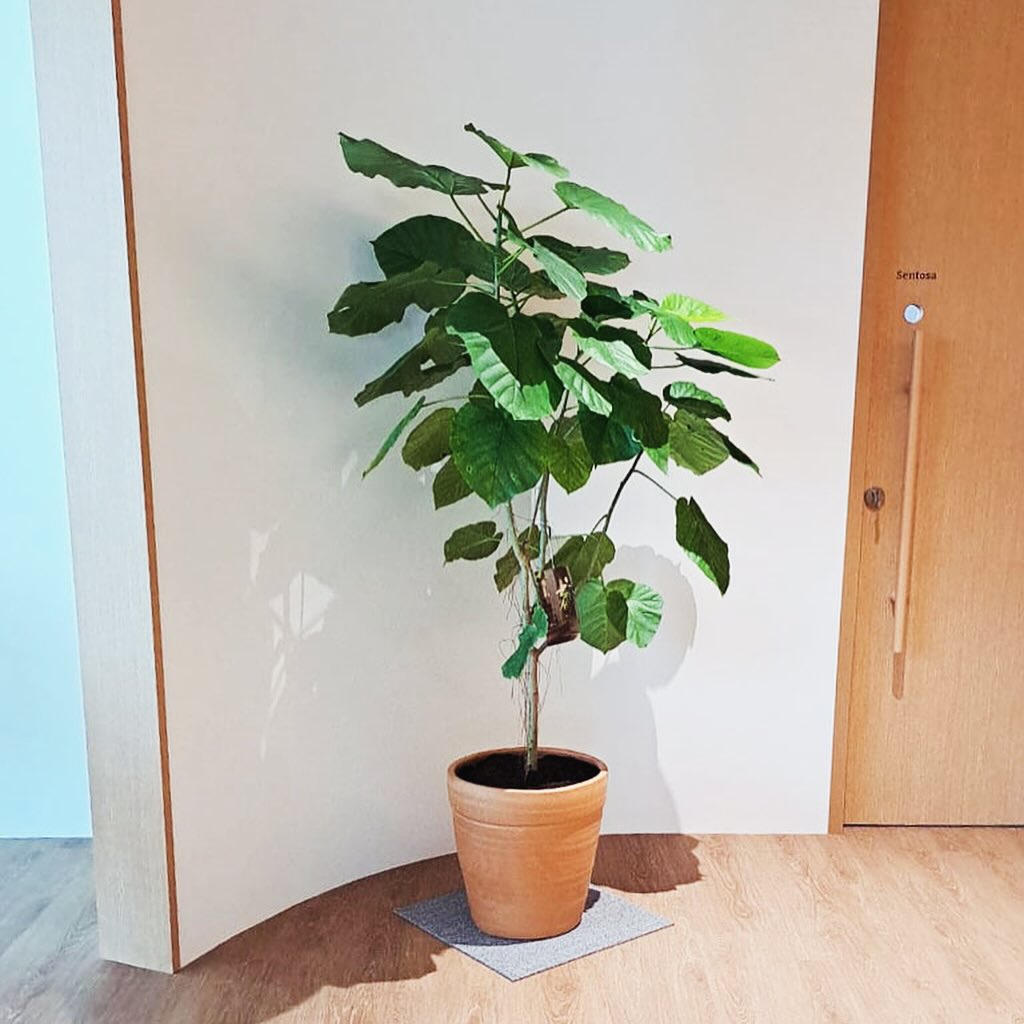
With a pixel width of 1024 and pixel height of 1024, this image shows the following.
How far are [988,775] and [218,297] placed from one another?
2.24 m

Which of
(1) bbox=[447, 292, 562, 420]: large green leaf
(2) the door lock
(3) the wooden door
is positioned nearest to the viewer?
(1) bbox=[447, 292, 562, 420]: large green leaf

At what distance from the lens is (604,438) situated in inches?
75.9

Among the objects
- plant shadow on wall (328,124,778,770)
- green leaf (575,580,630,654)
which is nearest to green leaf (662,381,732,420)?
plant shadow on wall (328,124,778,770)

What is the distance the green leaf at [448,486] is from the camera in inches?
86.6

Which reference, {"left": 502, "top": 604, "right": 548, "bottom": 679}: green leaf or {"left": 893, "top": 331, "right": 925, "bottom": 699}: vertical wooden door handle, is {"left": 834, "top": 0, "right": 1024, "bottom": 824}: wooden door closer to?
{"left": 893, "top": 331, "right": 925, "bottom": 699}: vertical wooden door handle

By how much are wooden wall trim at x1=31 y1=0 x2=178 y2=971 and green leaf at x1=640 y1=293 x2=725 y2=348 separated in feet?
3.13

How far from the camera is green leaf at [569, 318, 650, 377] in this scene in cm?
184

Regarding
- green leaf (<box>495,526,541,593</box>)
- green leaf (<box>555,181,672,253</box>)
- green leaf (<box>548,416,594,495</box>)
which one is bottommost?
green leaf (<box>495,526,541,593</box>)

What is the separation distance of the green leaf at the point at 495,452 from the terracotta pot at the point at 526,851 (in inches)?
25.9

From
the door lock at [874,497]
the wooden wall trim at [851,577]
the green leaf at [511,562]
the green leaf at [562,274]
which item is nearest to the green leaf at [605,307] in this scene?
the green leaf at [562,274]

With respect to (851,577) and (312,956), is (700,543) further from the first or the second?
(312,956)

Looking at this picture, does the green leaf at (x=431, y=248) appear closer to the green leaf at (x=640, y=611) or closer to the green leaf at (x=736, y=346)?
the green leaf at (x=736, y=346)

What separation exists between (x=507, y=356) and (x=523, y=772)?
950 millimetres

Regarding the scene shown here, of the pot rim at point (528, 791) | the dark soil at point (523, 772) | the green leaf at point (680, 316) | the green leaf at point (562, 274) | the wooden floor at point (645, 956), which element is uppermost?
the green leaf at point (562, 274)
